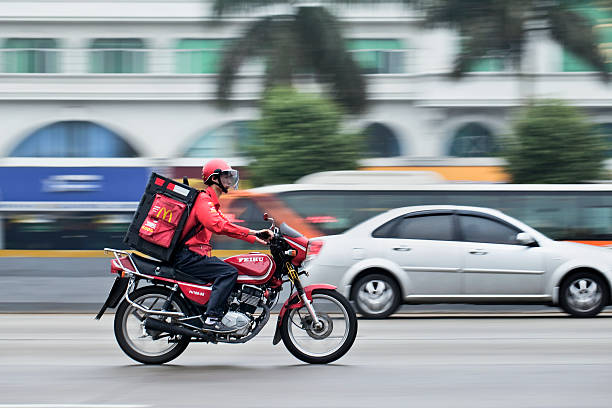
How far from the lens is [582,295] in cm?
1257

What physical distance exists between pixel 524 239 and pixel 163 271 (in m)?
6.19

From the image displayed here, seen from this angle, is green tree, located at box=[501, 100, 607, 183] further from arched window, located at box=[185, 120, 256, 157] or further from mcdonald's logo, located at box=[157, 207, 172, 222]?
mcdonald's logo, located at box=[157, 207, 172, 222]

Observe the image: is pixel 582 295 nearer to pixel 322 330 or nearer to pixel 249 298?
pixel 322 330

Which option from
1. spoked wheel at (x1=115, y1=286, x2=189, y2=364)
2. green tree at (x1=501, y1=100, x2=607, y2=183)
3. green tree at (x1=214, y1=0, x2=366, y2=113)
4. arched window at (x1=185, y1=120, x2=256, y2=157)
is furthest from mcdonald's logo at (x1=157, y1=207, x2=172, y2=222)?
arched window at (x1=185, y1=120, x2=256, y2=157)

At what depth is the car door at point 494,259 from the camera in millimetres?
12328

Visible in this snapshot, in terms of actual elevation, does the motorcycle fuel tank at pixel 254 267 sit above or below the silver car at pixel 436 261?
above

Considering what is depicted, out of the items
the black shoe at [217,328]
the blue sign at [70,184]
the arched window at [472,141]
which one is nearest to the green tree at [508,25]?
the arched window at [472,141]

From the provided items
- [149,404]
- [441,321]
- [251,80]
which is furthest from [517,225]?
[251,80]

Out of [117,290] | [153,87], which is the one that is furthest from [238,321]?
[153,87]

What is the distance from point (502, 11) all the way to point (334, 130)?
5169 millimetres

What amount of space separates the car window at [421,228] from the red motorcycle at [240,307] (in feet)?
15.8

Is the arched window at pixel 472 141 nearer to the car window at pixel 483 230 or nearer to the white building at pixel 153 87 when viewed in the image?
the white building at pixel 153 87

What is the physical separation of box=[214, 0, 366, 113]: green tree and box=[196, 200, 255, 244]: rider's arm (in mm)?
19003

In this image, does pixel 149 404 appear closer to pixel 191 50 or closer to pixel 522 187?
pixel 522 187
